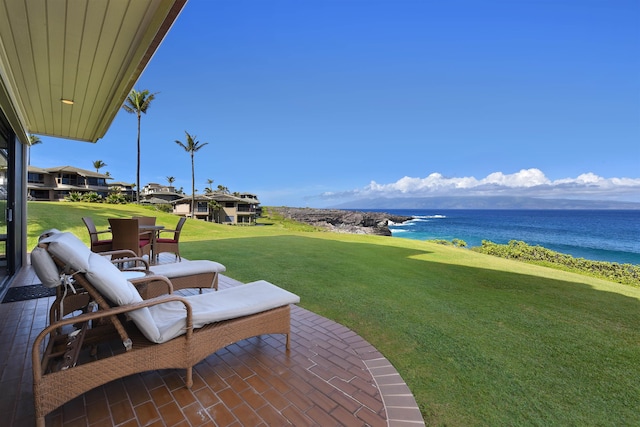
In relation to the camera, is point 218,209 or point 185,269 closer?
point 185,269

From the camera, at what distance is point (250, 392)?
82.2 inches

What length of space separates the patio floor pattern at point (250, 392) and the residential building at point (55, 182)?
146 ft

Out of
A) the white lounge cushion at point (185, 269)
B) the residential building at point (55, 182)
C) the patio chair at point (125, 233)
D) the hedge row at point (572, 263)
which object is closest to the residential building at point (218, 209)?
the residential building at point (55, 182)

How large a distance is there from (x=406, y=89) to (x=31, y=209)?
41.2m

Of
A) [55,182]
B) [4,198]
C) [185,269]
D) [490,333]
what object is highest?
[55,182]

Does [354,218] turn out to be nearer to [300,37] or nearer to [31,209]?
[300,37]

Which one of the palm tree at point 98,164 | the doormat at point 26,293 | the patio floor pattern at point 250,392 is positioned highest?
the palm tree at point 98,164

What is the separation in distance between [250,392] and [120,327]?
102 centimetres

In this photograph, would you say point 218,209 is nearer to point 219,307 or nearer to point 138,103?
point 138,103

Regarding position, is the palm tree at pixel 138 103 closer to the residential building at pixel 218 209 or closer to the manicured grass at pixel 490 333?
the residential building at pixel 218 209

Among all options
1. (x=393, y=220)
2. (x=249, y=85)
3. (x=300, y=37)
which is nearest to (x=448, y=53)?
(x=300, y=37)

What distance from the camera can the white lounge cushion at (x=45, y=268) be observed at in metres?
1.73

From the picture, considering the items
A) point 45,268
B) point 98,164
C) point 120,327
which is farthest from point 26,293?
point 98,164

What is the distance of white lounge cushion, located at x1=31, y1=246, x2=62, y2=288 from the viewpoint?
1.73 metres
